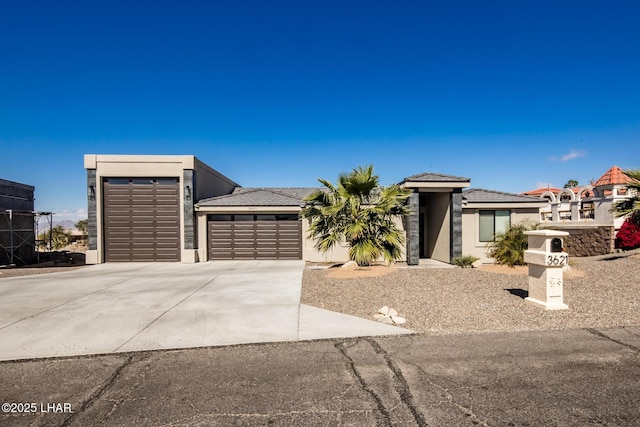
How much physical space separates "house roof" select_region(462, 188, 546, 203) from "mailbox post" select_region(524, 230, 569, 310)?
351 inches

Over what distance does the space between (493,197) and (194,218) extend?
50.3 feet

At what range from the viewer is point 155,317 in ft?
21.0

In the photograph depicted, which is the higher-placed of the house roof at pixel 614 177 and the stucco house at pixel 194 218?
the house roof at pixel 614 177

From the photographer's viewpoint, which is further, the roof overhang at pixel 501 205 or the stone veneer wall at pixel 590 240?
the stone veneer wall at pixel 590 240

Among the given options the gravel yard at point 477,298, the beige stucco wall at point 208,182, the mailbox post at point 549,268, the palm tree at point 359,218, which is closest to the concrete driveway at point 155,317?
the gravel yard at point 477,298

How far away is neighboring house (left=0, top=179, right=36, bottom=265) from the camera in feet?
51.6

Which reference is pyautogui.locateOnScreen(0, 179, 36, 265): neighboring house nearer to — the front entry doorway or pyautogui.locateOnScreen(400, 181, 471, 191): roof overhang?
pyautogui.locateOnScreen(400, 181, 471, 191): roof overhang

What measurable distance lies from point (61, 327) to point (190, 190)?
11.1 metres

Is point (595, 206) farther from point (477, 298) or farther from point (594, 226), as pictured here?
point (477, 298)

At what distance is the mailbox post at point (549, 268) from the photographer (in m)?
6.61

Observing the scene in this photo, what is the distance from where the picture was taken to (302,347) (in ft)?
15.8

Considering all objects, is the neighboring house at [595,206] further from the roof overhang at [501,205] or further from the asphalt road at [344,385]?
the asphalt road at [344,385]

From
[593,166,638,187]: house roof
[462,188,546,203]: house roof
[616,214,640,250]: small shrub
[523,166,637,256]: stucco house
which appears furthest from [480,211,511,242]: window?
[593,166,638,187]: house roof

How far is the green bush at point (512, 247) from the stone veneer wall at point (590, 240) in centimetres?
764
